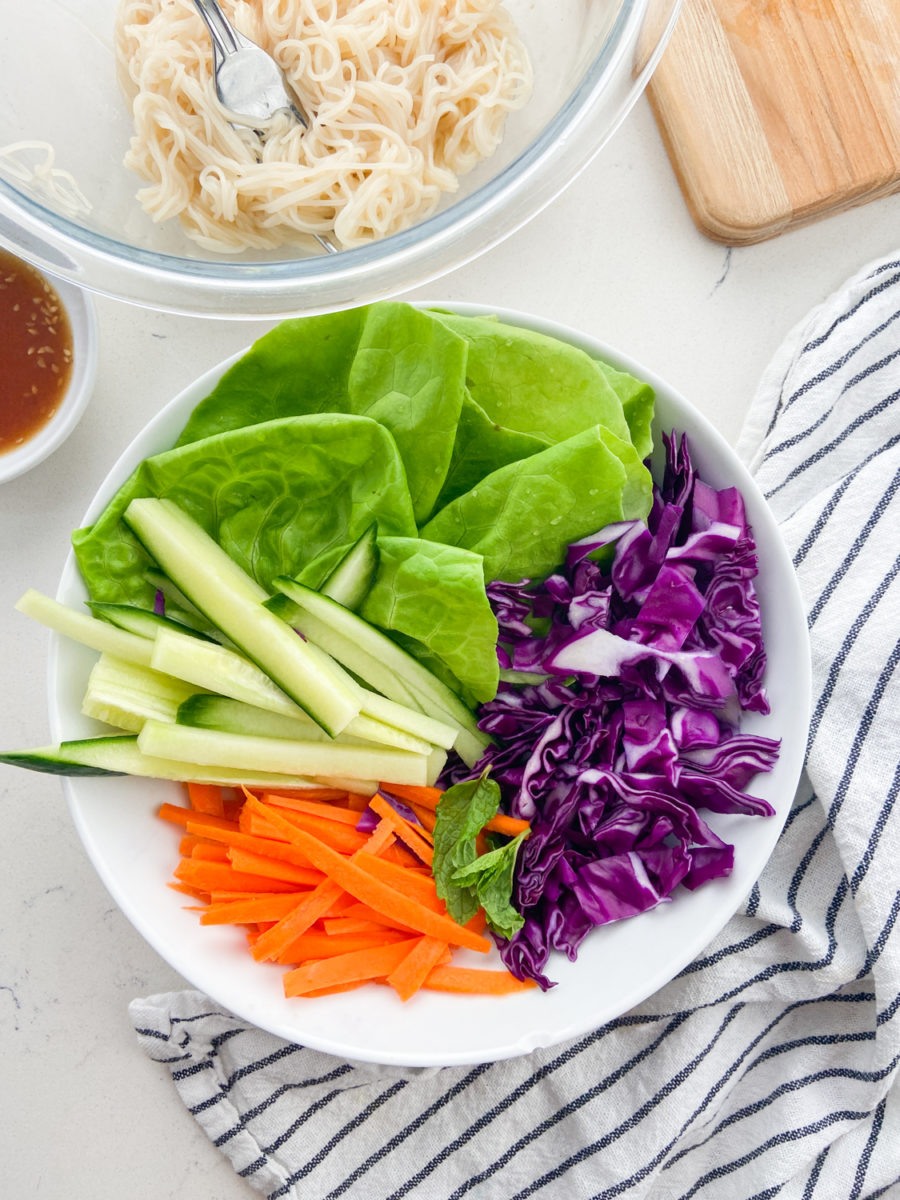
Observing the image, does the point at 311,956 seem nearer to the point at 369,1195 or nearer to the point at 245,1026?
the point at 245,1026

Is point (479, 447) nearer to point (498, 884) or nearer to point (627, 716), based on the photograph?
point (627, 716)

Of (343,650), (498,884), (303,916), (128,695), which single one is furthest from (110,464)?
(498,884)

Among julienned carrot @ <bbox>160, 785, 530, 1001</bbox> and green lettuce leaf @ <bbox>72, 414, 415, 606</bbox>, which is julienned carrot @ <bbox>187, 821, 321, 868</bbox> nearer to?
julienned carrot @ <bbox>160, 785, 530, 1001</bbox>

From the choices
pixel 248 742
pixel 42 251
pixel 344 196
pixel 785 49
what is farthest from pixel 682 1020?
pixel 785 49

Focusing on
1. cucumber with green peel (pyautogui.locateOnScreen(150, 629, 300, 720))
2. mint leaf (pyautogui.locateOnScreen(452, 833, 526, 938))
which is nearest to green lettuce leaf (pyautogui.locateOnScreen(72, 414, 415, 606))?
cucumber with green peel (pyautogui.locateOnScreen(150, 629, 300, 720))

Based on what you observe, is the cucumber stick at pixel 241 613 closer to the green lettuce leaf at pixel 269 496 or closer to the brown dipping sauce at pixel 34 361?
the green lettuce leaf at pixel 269 496

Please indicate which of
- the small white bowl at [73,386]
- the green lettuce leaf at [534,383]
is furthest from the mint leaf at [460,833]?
the small white bowl at [73,386]
